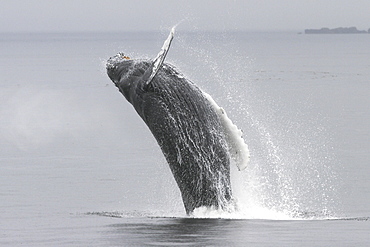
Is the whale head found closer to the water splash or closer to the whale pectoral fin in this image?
the whale pectoral fin

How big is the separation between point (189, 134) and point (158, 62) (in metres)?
1.18

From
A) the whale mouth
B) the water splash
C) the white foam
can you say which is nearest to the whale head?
the whale mouth

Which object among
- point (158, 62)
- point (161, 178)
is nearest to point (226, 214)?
point (158, 62)

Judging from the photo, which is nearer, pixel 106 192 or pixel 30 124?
pixel 106 192

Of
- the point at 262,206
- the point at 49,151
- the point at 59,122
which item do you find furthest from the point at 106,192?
the point at 59,122

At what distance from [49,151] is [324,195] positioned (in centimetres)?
825

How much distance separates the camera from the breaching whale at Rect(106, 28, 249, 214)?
42.2ft

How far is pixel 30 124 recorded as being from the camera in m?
30.0

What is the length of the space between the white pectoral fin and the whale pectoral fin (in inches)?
37.3

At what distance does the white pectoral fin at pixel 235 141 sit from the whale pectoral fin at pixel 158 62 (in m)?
0.95

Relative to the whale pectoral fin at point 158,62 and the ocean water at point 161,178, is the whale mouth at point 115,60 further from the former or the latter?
the whale pectoral fin at point 158,62

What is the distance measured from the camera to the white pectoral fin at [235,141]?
13.3m

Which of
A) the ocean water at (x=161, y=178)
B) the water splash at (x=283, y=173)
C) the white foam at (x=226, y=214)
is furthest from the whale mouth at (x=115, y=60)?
the white foam at (x=226, y=214)

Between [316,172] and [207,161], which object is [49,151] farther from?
[207,161]
